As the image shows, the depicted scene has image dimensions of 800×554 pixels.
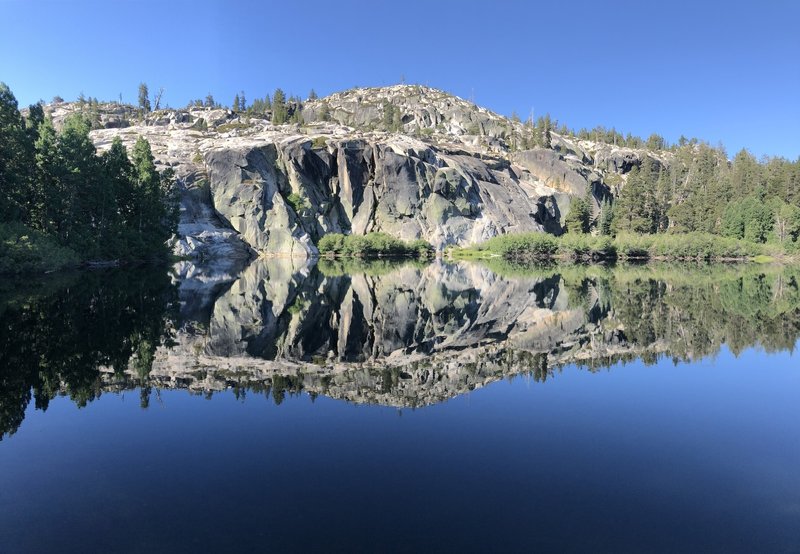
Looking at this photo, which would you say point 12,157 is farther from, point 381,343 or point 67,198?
point 381,343

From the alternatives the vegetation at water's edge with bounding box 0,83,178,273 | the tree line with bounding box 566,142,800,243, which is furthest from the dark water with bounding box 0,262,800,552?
the tree line with bounding box 566,142,800,243

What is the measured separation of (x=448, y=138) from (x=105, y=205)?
129 metres

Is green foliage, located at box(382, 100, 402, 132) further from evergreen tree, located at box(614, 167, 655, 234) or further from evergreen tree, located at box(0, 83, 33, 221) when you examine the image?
evergreen tree, located at box(0, 83, 33, 221)

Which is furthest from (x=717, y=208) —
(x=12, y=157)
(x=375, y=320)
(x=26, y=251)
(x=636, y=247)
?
(x=12, y=157)

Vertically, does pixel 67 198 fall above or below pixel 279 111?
below

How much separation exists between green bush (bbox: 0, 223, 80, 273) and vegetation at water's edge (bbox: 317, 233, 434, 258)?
197ft

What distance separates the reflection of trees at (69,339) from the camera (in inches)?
492

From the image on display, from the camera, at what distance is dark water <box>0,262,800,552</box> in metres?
6.80

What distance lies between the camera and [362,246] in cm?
10306

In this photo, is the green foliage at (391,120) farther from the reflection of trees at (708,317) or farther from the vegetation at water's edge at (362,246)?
the reflection of trees at (708,317)

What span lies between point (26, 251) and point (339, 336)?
3592 centimetres

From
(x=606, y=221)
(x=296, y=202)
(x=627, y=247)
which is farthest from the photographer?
(x=606, y=221)

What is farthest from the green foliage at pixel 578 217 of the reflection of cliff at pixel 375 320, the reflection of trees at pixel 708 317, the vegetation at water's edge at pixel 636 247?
the reflection of cliff at pixel 375 320

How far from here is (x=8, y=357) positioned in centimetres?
1477
